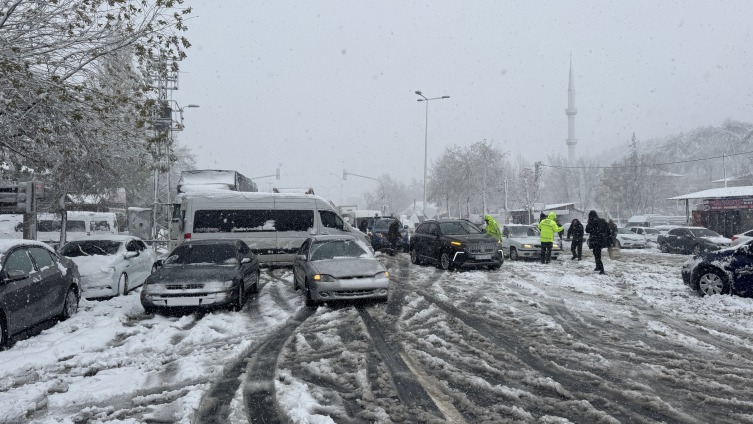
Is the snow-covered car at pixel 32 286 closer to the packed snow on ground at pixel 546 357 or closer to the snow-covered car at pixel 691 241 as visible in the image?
the packed snow on ground at pixel 546 357

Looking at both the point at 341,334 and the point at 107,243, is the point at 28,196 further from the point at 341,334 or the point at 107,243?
the point at 341,334

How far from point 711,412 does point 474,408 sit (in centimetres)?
191

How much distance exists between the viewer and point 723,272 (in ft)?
30.5

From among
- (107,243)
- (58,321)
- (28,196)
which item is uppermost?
(28,196)

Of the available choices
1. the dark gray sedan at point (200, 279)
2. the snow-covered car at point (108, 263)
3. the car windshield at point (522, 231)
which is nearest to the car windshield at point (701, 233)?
the car windshield at point (522, 231)

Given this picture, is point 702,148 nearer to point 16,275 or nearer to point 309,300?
point 309,300

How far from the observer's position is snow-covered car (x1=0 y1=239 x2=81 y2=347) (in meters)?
6.33

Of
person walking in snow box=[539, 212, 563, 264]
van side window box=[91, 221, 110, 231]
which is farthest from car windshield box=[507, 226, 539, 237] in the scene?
van side window box=[91, 221, 110, 231]

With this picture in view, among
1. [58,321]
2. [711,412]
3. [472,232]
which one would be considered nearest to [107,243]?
[58,321]

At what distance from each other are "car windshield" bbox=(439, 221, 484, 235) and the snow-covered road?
6.46 m

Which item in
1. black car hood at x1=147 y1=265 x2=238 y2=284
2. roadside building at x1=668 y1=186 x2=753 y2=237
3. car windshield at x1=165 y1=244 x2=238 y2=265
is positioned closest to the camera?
black car hood at x1=147 y1=265 x2=238 y2=284

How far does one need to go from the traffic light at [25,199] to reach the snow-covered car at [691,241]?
24137 mm

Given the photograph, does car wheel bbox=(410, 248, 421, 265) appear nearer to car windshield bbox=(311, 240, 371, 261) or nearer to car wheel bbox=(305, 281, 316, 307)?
car windshield bbox=(311, 240, 371, 261)

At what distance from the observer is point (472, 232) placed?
16141 mm
